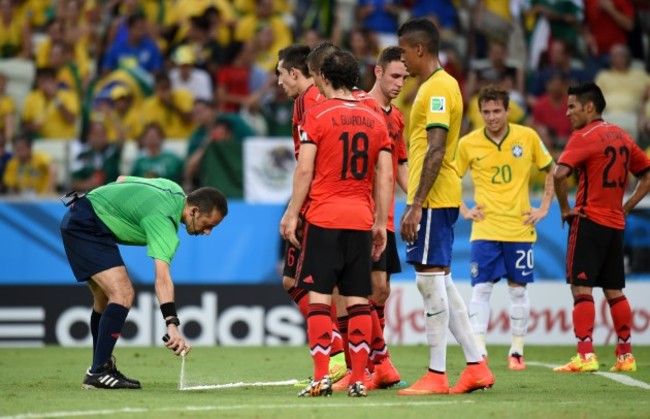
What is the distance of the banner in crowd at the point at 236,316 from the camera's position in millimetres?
15859

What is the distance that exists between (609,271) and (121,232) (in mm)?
4730

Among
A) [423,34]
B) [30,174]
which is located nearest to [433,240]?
[423,34]

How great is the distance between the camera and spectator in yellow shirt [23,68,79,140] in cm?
1938

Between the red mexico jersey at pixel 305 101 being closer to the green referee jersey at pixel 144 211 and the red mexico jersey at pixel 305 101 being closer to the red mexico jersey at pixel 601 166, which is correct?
the green referee jersey at pixel 144 211

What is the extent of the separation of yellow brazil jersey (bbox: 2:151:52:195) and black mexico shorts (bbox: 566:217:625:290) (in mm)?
8326

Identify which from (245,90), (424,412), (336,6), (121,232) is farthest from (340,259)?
(336,6)

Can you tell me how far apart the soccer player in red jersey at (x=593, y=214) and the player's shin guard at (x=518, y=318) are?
74 centimetres

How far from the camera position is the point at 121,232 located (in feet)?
32.1

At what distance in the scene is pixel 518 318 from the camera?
497 inches

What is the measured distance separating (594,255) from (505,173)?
5.08 feet

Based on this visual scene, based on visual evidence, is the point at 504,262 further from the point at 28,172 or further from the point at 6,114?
the point at 6,114

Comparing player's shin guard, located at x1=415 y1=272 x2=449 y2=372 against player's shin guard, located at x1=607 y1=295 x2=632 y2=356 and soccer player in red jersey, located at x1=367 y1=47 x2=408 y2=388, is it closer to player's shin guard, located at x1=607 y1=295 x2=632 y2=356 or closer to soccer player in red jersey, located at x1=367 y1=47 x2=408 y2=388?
soccer player in red jersey, located at x1=367 y1=47 x2=408 y2=388

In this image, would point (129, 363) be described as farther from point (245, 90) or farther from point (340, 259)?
point (245, 90)

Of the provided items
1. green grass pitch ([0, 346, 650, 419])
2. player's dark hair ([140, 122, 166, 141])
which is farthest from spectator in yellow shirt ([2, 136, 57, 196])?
green grass pitch ([0, 346, 650, 419])
